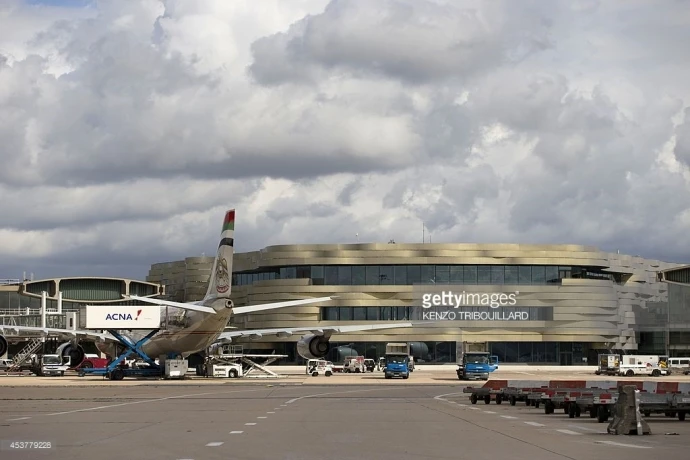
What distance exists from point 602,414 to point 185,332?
2051 inches

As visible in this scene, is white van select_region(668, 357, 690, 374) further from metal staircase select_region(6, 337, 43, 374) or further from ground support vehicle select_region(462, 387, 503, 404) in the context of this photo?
ground support vehicle select_region(462, 387, 503, 404)

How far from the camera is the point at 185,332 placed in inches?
3147

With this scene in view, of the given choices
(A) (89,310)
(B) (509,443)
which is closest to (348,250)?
(A) (89,310)

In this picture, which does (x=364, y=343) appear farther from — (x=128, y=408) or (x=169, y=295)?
(x=128, y=408)

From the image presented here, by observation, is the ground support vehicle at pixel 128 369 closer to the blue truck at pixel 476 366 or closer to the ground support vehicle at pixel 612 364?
the blue truck at pixel 476 366

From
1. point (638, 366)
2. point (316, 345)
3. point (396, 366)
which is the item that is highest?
point (316, 345)

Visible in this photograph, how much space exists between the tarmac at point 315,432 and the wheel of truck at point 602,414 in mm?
445

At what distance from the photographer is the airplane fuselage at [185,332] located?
7700 cm

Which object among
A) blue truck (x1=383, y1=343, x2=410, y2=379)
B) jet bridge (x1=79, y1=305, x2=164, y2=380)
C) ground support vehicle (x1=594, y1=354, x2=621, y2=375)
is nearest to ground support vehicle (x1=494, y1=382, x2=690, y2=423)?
jet bridge (x1=79, y1=305, x2=164, y2=380)

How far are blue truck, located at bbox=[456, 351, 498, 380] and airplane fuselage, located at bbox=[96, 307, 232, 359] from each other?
19.8 meters

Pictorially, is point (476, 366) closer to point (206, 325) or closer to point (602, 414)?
point (206, 325)

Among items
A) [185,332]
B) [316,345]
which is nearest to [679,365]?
[316,345]

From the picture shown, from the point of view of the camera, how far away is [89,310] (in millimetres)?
81062

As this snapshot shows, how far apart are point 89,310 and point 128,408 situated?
137 ft
